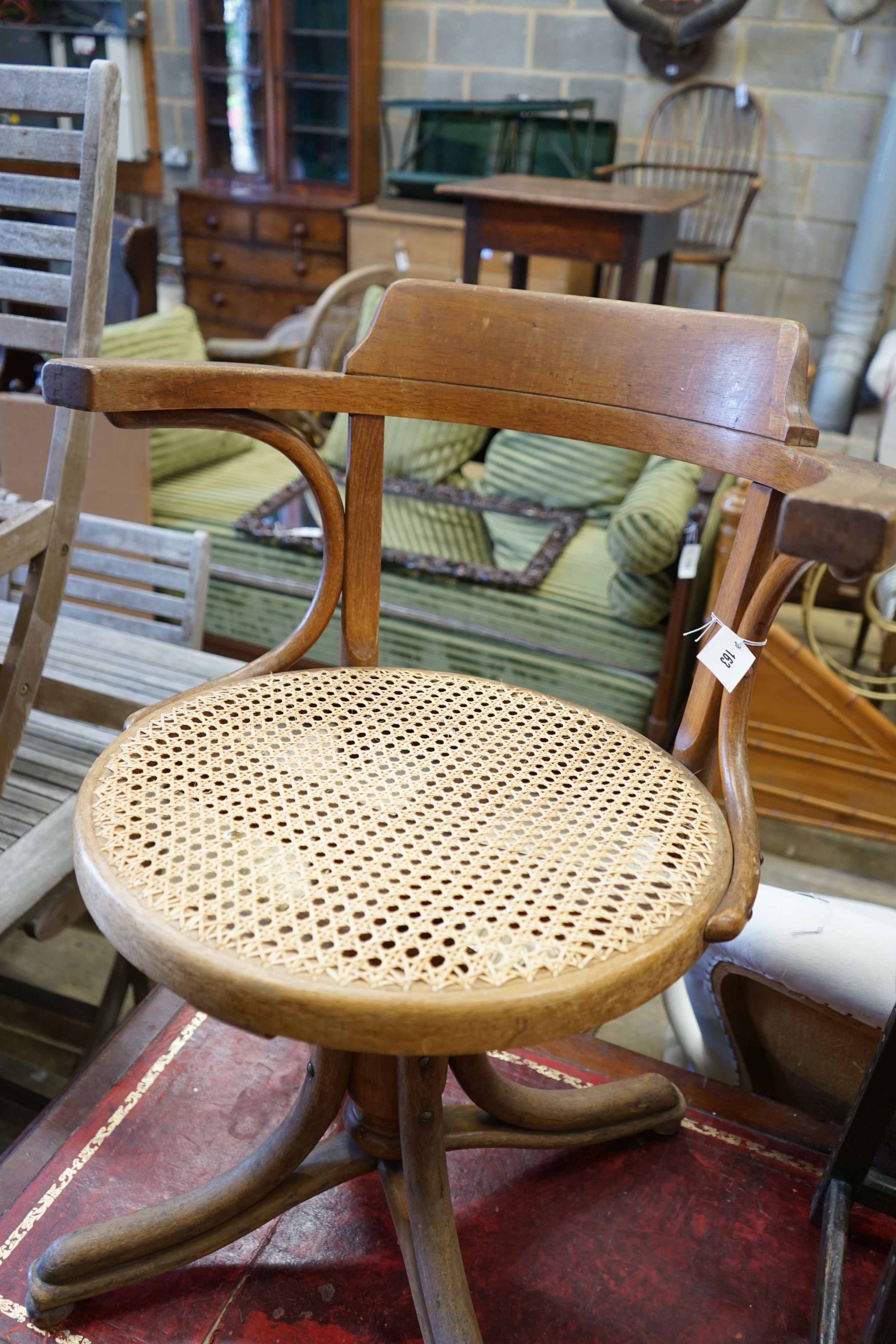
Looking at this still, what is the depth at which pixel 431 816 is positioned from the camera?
72 centimetres

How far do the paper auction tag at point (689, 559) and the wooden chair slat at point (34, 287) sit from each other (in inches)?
48.0

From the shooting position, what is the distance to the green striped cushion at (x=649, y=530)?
1.97 meters

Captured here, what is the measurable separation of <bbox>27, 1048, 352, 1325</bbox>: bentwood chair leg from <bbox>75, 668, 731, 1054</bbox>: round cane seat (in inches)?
10.9

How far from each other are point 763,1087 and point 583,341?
0.88 meters

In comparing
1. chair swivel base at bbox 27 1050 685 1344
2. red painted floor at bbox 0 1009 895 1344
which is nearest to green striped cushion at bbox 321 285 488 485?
red painted floor at bbox 0 1009 895 1344

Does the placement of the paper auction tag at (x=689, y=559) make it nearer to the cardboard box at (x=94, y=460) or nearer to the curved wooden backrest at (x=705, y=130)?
the cardboard box at (x=94, y=460)

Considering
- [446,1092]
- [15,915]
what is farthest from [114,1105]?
[446,1092]

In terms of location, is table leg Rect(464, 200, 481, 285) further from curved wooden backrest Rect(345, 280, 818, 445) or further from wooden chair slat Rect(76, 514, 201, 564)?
curved wooden backrest Rect(345, 280, 818, 445)

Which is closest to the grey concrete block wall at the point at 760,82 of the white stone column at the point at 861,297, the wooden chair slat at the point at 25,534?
the white stone column at the point at 861,297

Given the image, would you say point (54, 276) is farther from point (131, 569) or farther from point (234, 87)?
point (234, 87)

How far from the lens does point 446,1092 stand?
1.12 m

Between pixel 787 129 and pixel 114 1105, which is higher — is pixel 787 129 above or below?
above

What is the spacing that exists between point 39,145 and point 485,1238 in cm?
126

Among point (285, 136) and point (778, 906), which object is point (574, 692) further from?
point (285, 136)
